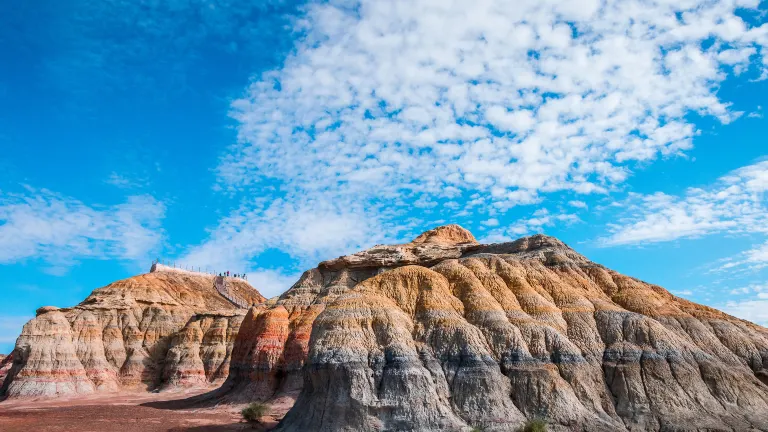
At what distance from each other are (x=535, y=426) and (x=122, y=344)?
69415 millimetres

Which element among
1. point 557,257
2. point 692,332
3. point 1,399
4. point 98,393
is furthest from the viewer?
point 98,393

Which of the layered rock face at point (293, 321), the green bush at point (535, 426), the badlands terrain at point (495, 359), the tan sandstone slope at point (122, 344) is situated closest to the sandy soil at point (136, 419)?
the badlands terrain at point (495, 359)

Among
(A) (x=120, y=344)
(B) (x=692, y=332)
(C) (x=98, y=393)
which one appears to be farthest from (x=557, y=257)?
(A) (x=120, y=344)

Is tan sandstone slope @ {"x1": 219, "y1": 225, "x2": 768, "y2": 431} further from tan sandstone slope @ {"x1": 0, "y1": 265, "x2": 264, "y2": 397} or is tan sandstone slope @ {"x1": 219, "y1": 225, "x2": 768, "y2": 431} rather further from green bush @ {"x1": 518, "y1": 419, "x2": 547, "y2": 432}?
tan sandstone slope @ {"x1": 0, "y1": 265, "x2": 264, "y2": 397}

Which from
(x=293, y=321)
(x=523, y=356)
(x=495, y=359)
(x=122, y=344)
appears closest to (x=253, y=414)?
(x=293, y=321)

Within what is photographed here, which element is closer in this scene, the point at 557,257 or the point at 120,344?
the point at 557,257

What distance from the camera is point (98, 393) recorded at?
238ft

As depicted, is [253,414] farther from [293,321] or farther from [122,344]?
[122,344]

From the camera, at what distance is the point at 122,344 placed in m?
82.4

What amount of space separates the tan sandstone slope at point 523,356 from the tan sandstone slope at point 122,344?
45.8 metres

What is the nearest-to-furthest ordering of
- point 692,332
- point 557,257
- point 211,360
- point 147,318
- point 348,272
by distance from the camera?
point 692,332, point 557,257, point 348,272, point 211,360, point 147,318

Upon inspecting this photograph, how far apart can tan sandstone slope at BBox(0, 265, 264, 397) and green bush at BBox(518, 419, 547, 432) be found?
54898mm

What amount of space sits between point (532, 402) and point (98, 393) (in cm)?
6053

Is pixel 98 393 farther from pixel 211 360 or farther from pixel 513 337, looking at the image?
pixel 513 337
